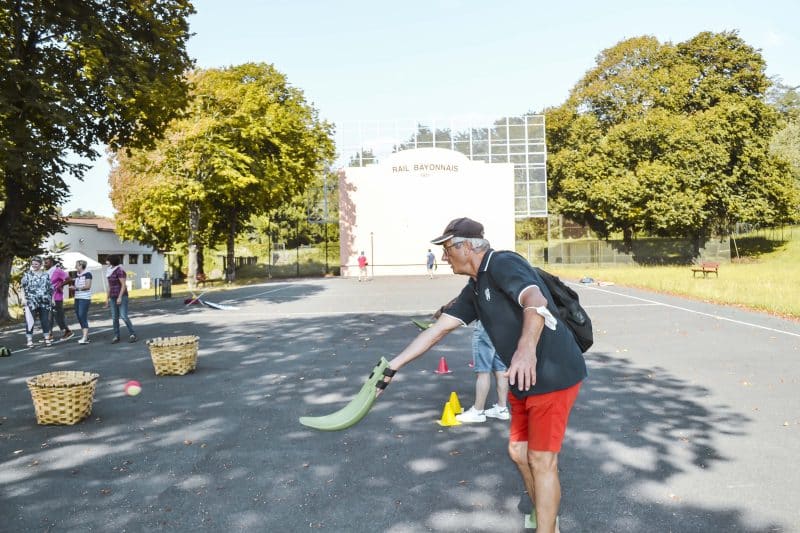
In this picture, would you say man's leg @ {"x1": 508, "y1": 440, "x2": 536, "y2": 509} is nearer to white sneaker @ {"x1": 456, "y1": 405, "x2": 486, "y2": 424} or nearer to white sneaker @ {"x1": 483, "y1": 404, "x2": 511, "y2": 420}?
white sneaker @ {"x1": 456, "y1": 405, "x2": 486, "y2": 424}

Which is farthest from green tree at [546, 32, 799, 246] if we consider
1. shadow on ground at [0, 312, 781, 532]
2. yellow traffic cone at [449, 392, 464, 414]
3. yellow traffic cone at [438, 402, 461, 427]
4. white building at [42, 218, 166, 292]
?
yellow traffic cone at [438, 402, 461, 427]

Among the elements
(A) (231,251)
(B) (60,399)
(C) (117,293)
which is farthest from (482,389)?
(A) (231,251)

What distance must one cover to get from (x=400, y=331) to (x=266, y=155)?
2706 cm

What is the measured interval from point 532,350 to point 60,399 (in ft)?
18.6

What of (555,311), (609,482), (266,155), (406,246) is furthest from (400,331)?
(406,246)

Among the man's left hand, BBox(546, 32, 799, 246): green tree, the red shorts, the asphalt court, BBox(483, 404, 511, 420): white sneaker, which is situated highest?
BBox(546, 32, 799, 246): green tree

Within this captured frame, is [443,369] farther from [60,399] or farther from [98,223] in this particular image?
[98,223]

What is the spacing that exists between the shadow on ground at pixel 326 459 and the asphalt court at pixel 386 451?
0.02m

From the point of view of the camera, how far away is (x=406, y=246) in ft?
150

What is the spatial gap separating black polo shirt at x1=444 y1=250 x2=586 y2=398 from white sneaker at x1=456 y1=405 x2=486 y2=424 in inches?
126

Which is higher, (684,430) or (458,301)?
(458,301)

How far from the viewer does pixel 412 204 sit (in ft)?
151

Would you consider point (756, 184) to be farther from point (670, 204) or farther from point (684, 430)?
point (684, 430)

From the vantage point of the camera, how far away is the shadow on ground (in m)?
4.19
